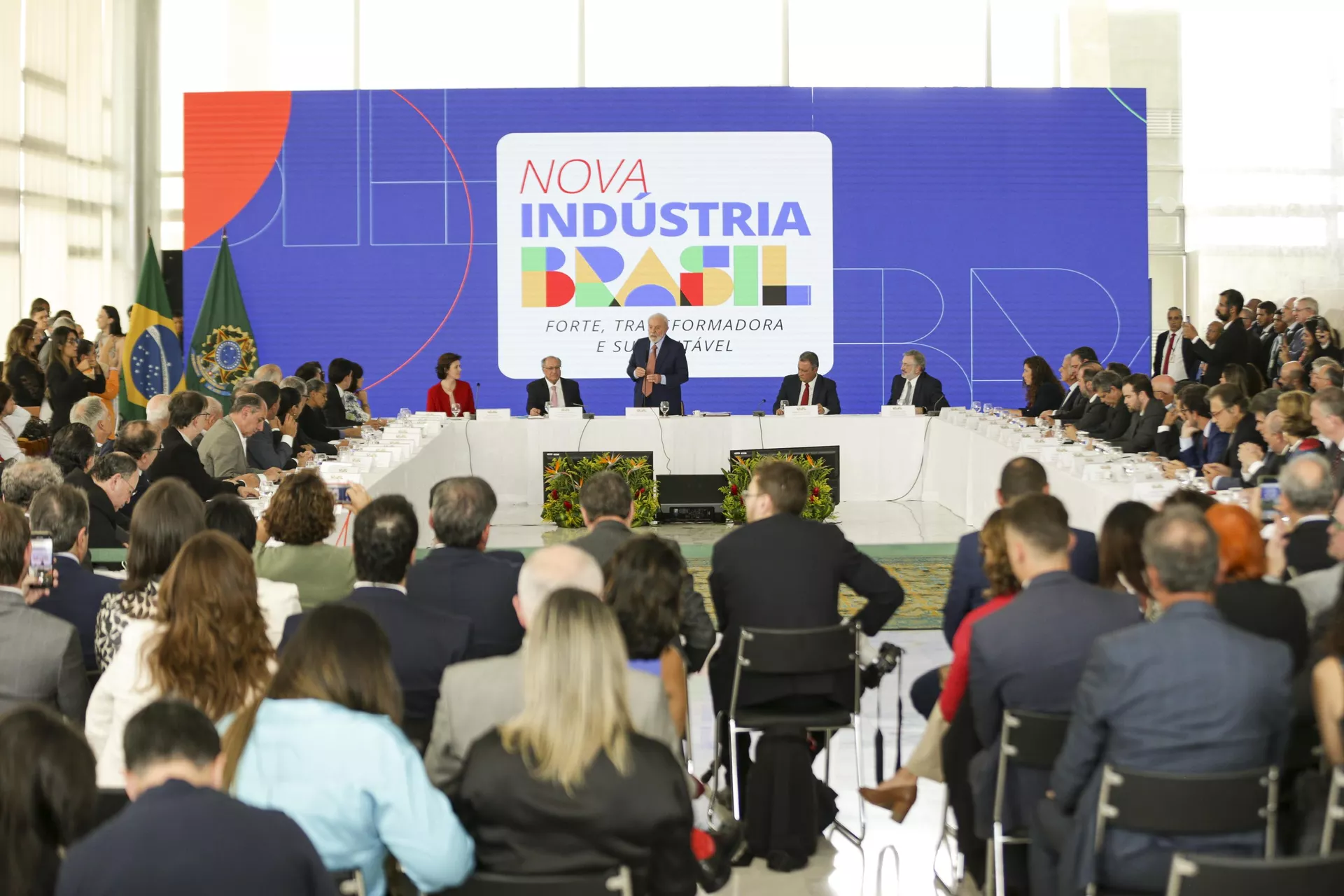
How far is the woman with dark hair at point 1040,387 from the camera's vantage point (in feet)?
35.2

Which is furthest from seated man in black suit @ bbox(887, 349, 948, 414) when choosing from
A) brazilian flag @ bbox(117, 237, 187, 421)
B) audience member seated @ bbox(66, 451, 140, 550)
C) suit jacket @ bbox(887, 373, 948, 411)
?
audience member seated @ bbox(66, 451, 140, 550)

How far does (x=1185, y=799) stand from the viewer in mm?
2602

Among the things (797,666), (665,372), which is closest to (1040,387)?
(665,372)

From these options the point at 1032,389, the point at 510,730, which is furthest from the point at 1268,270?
the point at 510,730

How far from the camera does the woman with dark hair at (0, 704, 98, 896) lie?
6.64 ft

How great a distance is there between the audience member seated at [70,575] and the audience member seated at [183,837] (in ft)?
5.92

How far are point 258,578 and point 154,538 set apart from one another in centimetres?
31

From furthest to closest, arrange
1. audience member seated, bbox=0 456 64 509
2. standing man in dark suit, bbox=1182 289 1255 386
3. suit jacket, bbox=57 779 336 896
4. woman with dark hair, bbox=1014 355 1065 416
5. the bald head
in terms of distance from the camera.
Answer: standing man in dark suit, bbox=1182 289 1255 386 → woman with dark hair, bbox=1014 355 1065 416 → audience member seated, bbox=0 456 64 509 → the bald head → suit jacket, bbox=57 779 336 896

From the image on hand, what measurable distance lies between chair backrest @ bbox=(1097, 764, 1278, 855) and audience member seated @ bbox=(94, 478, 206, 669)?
7.09 ft

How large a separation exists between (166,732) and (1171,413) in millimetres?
7637

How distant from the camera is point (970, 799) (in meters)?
3.42

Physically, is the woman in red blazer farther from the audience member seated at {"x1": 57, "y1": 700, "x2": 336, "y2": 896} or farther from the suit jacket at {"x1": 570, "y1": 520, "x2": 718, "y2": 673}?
the audience member seated at {"x1": 57, "y1": 700, "x2": 336, "y2": 896}

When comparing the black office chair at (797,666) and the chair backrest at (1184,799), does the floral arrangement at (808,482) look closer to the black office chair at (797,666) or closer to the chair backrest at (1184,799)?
the black office chair at (797,666)

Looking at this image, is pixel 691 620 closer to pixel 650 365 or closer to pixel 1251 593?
pixel 1251 593
